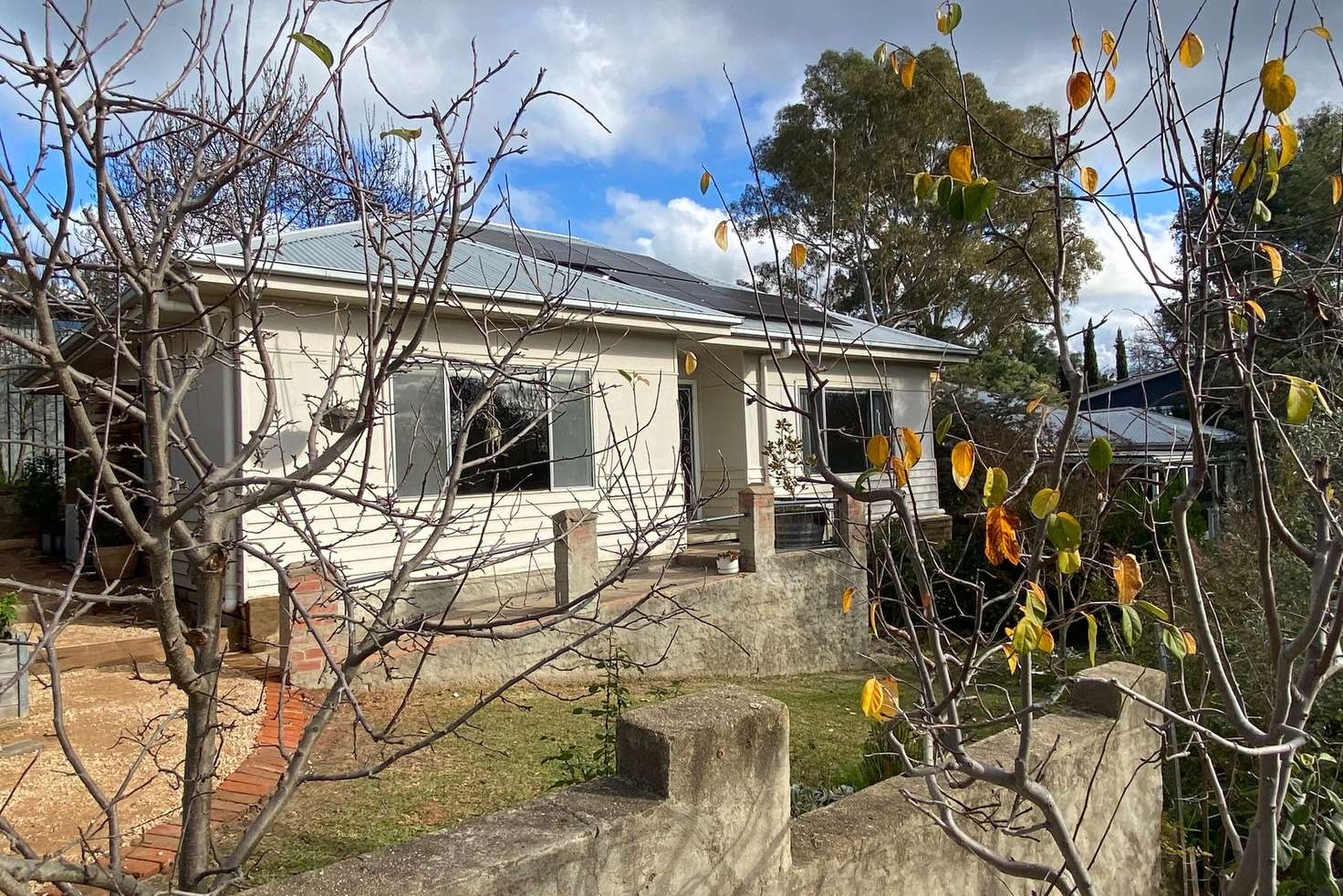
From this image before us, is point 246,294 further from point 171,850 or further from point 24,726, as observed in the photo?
point 24,726

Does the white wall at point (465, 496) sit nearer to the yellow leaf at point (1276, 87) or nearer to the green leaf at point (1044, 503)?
the green leaf at point (1044, 503)

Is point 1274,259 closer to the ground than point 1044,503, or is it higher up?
higher up

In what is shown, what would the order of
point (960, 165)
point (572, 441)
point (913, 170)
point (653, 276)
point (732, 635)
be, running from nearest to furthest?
point (960, 165) < point (732, 635) < point (572, 441) < point (653, 276) < point (913, 170)

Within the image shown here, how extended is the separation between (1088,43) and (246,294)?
114 inches

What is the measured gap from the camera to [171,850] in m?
3.98

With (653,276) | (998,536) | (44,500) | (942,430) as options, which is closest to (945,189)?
(942,430)

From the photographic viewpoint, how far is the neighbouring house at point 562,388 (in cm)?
711

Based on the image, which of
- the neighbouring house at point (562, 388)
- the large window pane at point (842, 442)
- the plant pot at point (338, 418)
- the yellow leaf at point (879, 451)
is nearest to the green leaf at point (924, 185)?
the yellow leaf at point (879, 451)

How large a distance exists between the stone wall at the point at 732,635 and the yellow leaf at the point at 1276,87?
563 centimetres

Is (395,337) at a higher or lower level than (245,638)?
higher

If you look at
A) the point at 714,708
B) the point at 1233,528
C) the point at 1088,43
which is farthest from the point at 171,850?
the point at 1233,528

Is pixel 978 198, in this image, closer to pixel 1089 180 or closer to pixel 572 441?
pixel 1089 180

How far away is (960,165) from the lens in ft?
6.90

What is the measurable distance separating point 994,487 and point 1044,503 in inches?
4.8
